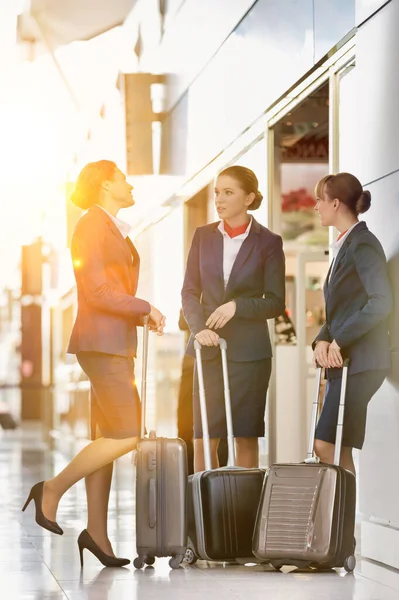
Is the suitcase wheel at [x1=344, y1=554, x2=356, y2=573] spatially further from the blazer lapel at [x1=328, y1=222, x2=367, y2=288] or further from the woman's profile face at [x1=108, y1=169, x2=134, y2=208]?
the woman's profile face at [x1=108, y1=169, x2=134, y2=208]

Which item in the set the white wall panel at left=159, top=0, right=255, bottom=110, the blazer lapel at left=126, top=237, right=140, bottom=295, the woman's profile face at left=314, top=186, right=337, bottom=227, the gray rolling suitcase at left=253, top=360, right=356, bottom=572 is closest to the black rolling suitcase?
the gray rolling suitcase at left=253, top=360, right=356, bottom=572

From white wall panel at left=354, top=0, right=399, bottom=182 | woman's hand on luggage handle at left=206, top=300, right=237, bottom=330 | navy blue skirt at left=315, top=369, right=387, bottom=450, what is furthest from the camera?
woman's hand on luggage handle at left=206, top=300, right=237, bottom=330

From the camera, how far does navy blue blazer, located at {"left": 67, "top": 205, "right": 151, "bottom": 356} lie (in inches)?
225

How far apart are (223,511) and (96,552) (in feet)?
2.02

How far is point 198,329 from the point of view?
616 cm

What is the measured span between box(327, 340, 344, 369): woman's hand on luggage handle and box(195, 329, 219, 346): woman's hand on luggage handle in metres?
0.67

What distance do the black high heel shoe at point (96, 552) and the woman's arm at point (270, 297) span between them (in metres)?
1.29

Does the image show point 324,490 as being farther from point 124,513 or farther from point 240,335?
point 124,513

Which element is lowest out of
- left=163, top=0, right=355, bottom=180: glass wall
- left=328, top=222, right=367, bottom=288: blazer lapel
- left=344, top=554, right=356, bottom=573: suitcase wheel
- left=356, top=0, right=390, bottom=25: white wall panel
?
left=344, top=554, right=356, bottom=573: suitcase wheel

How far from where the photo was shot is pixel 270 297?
20.4 ft

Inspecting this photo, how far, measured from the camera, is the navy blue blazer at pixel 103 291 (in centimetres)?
571

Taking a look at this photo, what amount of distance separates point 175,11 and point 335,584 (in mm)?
7843

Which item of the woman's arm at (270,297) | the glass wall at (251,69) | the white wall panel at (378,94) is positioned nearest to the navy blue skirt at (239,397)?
the woman's arm at (270,297)

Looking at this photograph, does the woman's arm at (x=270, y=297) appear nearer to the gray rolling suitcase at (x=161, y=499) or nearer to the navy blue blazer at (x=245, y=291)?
the navy blue blazer at (x=245, y=291)
